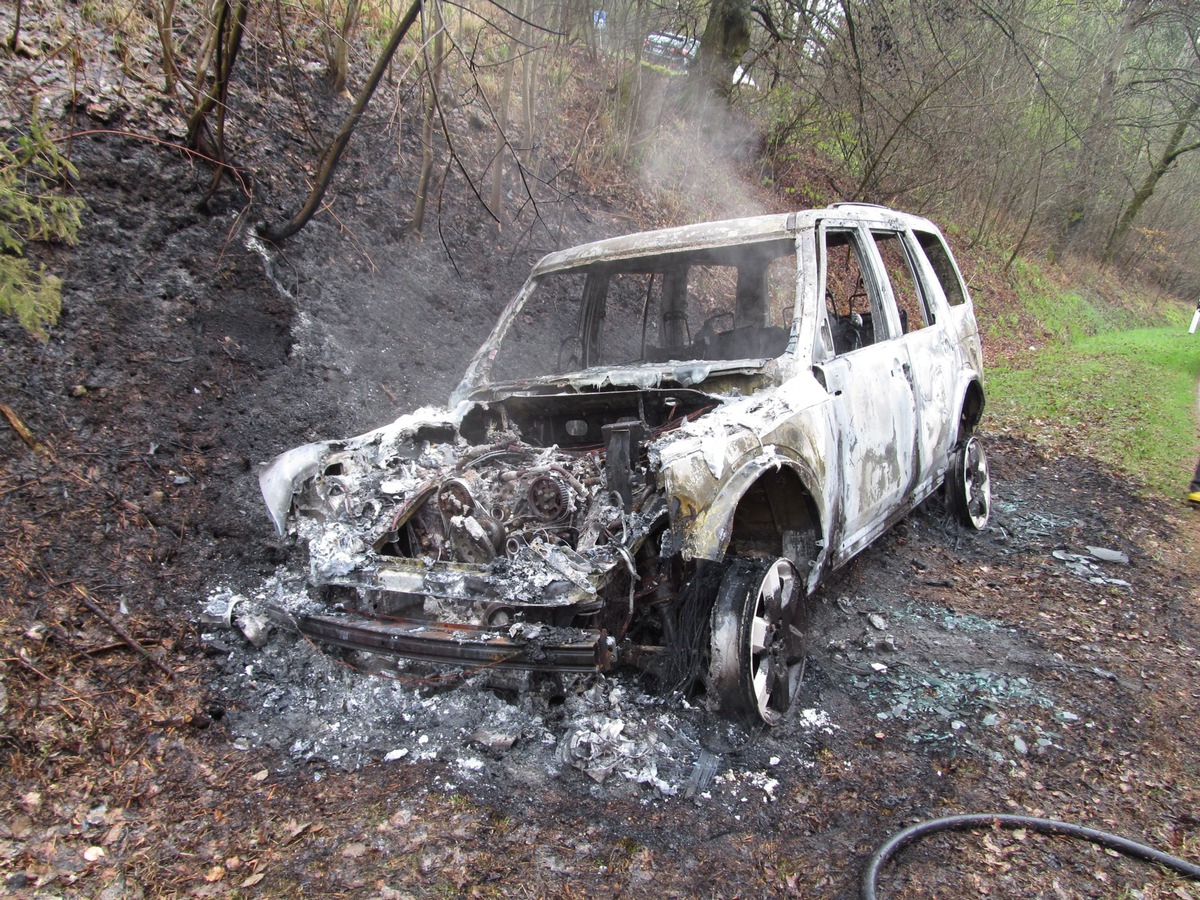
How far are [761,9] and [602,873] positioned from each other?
37.5ft

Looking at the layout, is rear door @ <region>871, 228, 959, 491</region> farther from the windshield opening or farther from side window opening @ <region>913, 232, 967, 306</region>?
the windshield opening

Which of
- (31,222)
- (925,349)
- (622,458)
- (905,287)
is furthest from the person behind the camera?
(905,287)

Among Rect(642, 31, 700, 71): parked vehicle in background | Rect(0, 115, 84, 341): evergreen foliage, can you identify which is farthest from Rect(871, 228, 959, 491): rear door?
Rect(642, 31, 700, 71): parked vehicle in background

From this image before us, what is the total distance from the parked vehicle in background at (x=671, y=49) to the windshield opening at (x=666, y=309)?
19.6ft

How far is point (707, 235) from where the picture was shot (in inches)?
153

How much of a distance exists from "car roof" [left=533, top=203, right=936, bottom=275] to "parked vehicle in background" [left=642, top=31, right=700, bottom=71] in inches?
252

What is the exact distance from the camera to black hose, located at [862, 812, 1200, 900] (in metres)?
2.26

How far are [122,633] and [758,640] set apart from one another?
276cm

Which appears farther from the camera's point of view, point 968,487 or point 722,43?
point 722,43

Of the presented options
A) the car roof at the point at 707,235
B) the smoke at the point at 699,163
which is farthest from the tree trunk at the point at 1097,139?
the car roof at the point at 707,235

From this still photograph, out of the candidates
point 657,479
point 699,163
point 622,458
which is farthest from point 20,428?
point 699,163

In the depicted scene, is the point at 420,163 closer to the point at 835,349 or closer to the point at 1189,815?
the point at 835,349

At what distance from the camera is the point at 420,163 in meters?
7.55

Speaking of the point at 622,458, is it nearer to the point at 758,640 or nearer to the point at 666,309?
the point at 758,640
